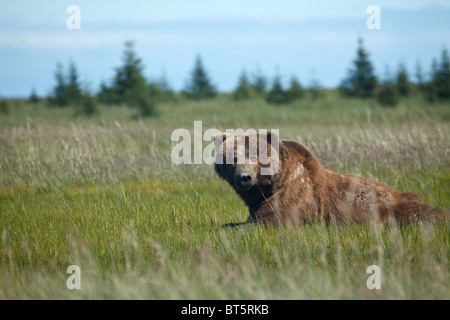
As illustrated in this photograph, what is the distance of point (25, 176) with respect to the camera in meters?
7.19

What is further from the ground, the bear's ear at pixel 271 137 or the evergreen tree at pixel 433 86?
the evergreen tree at pixel 433 86

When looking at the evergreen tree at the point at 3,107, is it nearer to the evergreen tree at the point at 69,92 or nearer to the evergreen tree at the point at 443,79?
the evergreen tree at the point at 69,92

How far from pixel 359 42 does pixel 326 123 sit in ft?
47.0

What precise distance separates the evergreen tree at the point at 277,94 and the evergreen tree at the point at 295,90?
32cm

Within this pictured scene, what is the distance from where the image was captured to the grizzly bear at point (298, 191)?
4.78m

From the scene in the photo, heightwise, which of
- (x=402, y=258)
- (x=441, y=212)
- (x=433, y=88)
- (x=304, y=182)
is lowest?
(x=402, y=258)

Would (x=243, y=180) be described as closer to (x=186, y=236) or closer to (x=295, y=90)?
(x=186, y=236)

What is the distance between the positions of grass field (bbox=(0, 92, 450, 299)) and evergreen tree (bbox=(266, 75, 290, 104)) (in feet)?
78.1

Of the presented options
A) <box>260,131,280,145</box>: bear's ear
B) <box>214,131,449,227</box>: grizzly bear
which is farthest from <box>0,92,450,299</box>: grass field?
<box>260,131,280,145</box>: bear's ear

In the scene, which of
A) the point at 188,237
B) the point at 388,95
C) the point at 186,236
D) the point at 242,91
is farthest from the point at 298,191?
the point at 242,91

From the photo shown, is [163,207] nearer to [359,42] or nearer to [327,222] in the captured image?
[327,222]

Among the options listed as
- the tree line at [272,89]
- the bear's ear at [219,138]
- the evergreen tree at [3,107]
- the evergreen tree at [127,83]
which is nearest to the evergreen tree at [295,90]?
the tree line at [272,89]
